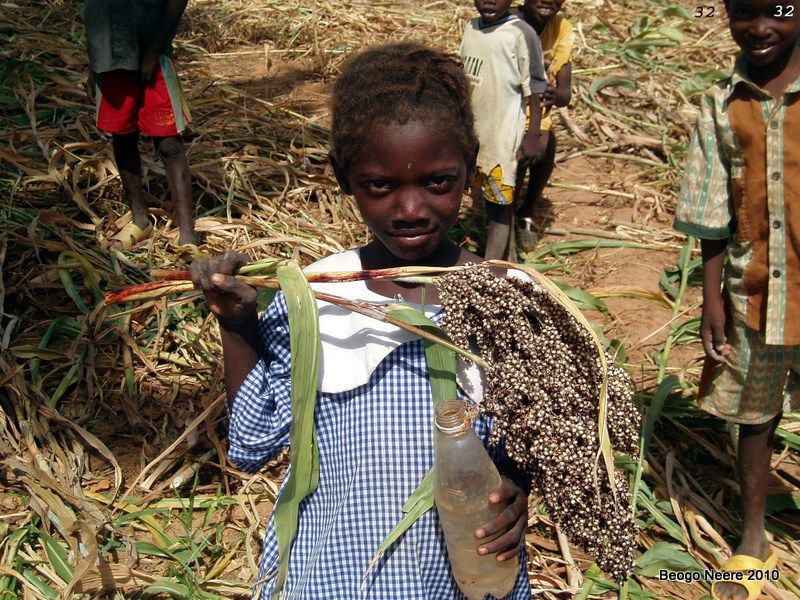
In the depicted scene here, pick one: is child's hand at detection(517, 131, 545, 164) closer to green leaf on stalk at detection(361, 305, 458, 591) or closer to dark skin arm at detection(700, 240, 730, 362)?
dark skin arm at detection(700, 240, 730, 362)

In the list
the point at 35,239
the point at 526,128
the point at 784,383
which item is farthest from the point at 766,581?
the point at 35,239

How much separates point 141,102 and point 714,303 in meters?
3.05

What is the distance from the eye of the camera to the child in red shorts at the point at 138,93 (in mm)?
Answer: 4098

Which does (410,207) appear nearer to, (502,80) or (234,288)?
(234,288)

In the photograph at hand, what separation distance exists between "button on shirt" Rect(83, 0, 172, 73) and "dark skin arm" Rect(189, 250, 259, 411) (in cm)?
279

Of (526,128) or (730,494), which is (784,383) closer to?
(730,494)

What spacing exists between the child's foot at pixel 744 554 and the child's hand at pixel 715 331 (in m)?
0.70

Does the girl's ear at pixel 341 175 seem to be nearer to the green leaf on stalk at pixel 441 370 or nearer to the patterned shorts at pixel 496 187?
the green leaf on stalk at pixel 441 370

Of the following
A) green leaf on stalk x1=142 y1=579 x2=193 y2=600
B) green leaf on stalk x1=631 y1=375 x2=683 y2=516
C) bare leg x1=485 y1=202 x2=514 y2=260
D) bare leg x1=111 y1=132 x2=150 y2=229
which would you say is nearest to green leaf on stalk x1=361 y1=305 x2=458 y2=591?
green leaf on stalk x1=142 y1=579 x2=193 y2=600

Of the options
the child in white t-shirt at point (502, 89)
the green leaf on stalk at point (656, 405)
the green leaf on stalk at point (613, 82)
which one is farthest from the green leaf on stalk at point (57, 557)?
the green leaf on stalk at point (613, 82)

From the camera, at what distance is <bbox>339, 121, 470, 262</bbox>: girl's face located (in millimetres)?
1756

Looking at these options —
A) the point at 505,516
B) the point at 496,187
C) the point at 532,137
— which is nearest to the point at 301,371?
the point at 505,516

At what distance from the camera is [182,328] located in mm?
3855

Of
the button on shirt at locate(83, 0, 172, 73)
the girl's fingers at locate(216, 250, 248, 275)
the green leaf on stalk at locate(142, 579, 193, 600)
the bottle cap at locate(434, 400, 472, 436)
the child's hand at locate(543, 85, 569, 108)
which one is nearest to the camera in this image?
the bottle cap at locate(434, 400, 472, 436)
